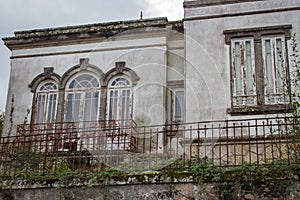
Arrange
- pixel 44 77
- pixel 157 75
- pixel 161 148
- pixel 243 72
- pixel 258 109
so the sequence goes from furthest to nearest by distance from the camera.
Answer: pixel 44 77, pixel 157 75, pixel 243 72, pixel 161 148, pixel 258 109

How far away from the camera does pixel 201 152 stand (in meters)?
12.8

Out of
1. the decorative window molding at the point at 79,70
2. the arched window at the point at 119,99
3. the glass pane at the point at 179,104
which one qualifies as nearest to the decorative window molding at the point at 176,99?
the glass pane at the point at 179,104

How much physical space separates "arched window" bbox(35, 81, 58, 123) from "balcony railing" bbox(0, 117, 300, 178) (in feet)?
1.27

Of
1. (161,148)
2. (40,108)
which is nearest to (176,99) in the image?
(161,148)

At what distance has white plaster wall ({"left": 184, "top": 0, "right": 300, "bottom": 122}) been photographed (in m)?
13.6

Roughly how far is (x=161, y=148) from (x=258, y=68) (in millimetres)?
3829

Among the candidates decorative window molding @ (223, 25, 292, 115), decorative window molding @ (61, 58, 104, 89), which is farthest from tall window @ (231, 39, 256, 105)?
decorative window molding @ (61, 58, 104, 89)

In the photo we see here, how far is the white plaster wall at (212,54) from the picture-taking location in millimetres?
13625

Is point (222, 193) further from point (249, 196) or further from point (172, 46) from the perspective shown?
point (172, 46)

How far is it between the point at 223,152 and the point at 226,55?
3.22 metres

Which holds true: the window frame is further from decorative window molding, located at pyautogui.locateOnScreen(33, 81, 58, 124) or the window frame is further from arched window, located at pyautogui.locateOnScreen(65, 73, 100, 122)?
decorative window molding, located at pyautogui.locateOnScreen(33, 81, 58, 124)

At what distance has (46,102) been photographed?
16797 millimetres

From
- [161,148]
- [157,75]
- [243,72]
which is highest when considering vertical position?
[157,75]

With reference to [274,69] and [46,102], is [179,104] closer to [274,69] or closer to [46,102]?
[274,69]
